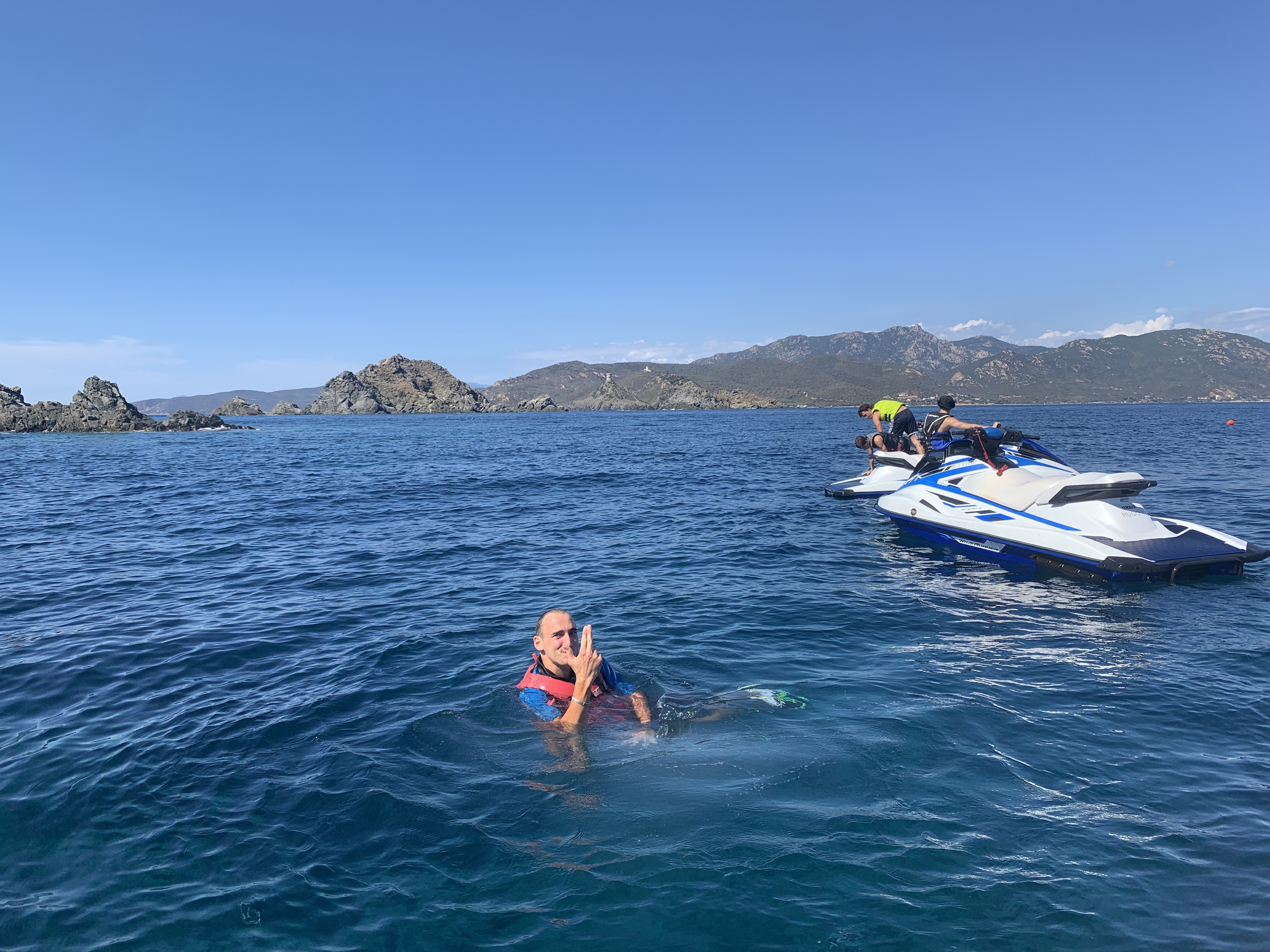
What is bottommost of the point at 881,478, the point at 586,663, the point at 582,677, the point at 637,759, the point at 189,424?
the point at 637,759

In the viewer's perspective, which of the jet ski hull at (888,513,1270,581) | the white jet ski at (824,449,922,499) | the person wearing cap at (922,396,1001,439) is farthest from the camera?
A: the white jet ski at (824,449,922,499)

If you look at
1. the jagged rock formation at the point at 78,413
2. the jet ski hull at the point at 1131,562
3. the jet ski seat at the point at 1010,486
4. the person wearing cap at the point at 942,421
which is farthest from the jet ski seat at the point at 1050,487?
the jagged rock formation at the point at 78,413

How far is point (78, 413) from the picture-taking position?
3529 inches

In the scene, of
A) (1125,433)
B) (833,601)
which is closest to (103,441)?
(833,601)

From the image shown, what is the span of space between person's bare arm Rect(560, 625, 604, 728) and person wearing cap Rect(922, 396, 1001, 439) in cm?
1344

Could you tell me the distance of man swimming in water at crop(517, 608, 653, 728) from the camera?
6.41m

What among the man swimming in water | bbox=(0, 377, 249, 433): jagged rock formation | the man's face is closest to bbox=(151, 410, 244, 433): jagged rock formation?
bbox=(0, 377, 249, 433): jagged rock formation

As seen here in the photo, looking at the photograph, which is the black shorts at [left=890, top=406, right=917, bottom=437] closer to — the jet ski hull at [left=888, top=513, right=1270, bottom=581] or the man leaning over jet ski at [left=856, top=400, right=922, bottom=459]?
the man leaning over jet ski at [left=856, top=400, right=922, bottom=459]

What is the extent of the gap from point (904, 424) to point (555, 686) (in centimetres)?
1738

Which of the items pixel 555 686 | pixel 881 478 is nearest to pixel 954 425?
pixel 881 478

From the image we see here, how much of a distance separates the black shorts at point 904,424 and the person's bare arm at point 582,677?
17.3 meters

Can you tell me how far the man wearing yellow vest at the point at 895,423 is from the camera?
2094 cm

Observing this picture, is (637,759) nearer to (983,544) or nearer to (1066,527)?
(1066,527)

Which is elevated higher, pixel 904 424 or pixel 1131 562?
pixel 904 424
